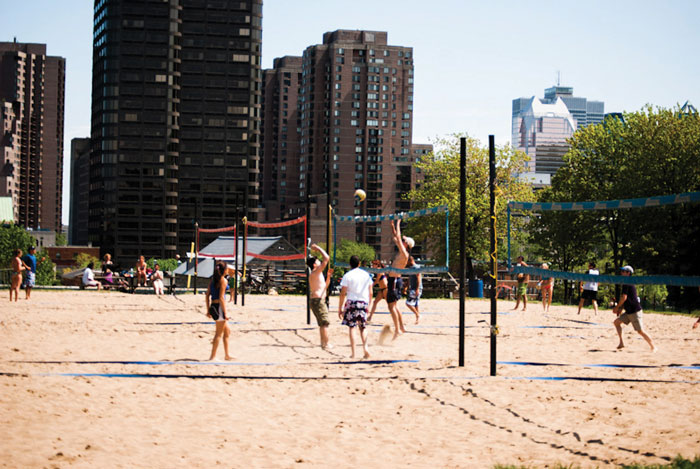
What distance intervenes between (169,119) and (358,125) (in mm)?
52427

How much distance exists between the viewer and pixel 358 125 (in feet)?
553

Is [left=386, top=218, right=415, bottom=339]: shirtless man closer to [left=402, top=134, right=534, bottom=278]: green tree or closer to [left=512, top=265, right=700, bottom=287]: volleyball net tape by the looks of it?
[left=512, top=265, right=700, bottom=287]: volleyball net tape

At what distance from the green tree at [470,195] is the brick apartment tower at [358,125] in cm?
10228

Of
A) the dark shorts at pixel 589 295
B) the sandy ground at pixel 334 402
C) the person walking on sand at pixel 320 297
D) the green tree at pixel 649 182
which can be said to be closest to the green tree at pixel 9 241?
the green tree at pixel 649 182

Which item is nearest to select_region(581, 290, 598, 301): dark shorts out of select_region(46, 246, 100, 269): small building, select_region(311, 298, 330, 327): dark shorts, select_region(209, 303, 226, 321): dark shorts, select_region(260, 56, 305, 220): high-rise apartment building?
select_region(311, 298, 330, 327): dark shorts

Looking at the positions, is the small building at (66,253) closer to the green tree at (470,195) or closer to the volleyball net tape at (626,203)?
the green tree at (470,195)

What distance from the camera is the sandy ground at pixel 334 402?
6.76 m

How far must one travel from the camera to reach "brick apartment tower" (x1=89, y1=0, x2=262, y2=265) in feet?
411

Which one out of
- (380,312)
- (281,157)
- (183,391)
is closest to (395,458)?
(183,391)

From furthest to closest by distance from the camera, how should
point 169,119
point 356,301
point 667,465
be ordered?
point 169,119 → point 356,301 → point 667,465

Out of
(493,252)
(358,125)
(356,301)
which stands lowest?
(356,301)

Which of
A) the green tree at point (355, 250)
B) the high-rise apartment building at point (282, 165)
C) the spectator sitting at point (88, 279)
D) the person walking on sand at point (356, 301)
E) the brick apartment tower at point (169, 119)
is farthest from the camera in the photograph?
the high-rise apartment building at point (282, 165)

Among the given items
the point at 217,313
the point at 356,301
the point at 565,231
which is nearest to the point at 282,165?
the point at 565,231

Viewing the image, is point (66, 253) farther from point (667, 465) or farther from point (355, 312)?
point (667, 465)
